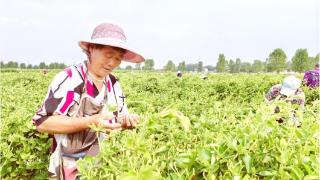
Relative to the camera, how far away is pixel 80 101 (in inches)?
92.7

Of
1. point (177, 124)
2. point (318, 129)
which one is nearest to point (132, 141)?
point (177, 124)

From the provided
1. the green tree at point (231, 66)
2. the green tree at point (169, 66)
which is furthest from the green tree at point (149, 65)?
the green tree at point (231, 66)

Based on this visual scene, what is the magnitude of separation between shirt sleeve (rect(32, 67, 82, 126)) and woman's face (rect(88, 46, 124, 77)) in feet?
0.49

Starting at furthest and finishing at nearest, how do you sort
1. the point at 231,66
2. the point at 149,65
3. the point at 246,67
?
1. the point at 231,66
2. the point at 246,67
3. the point at 149,65

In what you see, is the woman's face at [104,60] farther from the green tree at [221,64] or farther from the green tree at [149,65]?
the green tree at [149,65]

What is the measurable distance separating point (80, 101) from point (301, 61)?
2509 inches

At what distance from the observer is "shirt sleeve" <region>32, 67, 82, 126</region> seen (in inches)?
90.1

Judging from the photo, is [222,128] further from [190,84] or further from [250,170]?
[190,84]

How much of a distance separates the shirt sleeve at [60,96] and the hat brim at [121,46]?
24cm

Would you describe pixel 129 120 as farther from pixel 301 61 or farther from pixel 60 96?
pixel 301 61

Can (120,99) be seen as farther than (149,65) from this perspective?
No

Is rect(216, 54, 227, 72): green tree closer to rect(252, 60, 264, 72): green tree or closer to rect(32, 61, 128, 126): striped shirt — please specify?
rect(252, 60, 264, 72): green tree

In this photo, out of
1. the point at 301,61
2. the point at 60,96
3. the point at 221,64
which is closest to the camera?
the point at 60,96

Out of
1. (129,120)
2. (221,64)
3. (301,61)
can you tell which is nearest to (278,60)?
(301,61)
